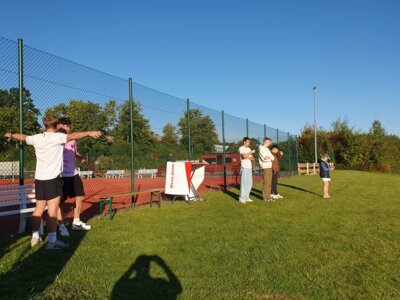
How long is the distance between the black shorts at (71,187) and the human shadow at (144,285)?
2.26m

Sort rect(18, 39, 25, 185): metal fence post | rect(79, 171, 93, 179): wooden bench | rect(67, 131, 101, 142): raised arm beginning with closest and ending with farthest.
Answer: rect(67, 131, 101, 142): raised arm
rect(18, 39, 25, 185): metal fence post
rect(79, 171, 93, 179): wooden bench

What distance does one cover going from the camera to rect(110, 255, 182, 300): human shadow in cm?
337

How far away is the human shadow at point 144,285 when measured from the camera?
11.1 ft

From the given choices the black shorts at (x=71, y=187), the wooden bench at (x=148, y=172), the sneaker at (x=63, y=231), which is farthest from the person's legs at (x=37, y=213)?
the wooden bench at (x=148, y=172)

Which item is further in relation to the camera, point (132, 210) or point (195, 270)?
point (132, 210)

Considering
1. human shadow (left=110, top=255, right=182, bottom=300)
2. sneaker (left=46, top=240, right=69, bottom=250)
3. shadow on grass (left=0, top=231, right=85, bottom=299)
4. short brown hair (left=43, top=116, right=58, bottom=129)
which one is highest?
short brown hair (left=43, top=116, right=58, bottom=129)

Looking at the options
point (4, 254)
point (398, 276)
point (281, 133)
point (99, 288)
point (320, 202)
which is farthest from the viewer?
point (281, 133)

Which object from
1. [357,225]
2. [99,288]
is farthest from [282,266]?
[357,225]

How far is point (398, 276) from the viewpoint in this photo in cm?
388

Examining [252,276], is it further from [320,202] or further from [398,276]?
[320,202]

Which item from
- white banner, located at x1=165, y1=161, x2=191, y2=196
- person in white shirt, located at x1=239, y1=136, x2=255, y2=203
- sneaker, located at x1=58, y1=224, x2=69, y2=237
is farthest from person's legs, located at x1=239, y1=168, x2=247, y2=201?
sneaker, located at x1=58, y1=224, x2=69, y2=237

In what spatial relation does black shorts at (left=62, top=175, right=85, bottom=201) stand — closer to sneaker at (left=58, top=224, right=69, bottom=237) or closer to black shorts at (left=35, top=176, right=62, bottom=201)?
sneaker at (left=58, top=224, right=69, bottom=237)

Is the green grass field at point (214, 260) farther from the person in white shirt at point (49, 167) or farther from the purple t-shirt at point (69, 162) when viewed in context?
the purple t-shirt at point (69, 162)

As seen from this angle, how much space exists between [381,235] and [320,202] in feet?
13.9
